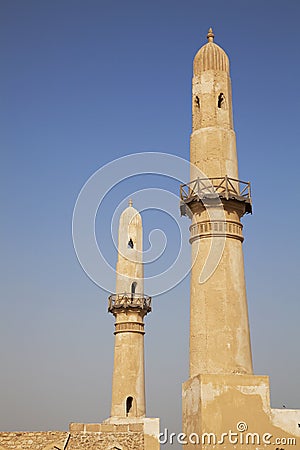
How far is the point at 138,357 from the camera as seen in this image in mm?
28812

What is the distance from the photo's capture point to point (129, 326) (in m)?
29.1

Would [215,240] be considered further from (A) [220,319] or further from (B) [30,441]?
(B) [30,441]

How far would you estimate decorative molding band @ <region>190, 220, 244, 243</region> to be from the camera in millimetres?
18000

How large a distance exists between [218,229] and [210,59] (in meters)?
5.61

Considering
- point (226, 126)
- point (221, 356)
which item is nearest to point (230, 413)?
point (221, 356)

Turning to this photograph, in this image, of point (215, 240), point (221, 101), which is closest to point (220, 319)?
point (215, 240)

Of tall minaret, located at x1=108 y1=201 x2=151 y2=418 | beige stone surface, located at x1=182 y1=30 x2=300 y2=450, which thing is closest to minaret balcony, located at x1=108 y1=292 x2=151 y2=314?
tall minaret, located at x1=108 y1=201 x2=151 y2=418

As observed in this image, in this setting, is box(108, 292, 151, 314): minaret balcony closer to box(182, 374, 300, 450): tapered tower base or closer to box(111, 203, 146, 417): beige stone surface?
box(111, 203, 146, 417): beige stone surface

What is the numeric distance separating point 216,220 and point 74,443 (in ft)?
27.0

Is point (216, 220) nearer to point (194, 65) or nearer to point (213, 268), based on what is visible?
point (213, 268)

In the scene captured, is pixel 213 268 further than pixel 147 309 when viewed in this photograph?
No

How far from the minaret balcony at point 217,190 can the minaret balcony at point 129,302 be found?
1121 centimetres

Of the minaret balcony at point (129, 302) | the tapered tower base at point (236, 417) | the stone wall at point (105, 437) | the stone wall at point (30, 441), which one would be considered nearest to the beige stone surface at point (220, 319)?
the tapered tower base at point (236, 417)

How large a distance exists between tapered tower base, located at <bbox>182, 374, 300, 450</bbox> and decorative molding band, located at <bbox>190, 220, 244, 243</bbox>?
3995 mm
